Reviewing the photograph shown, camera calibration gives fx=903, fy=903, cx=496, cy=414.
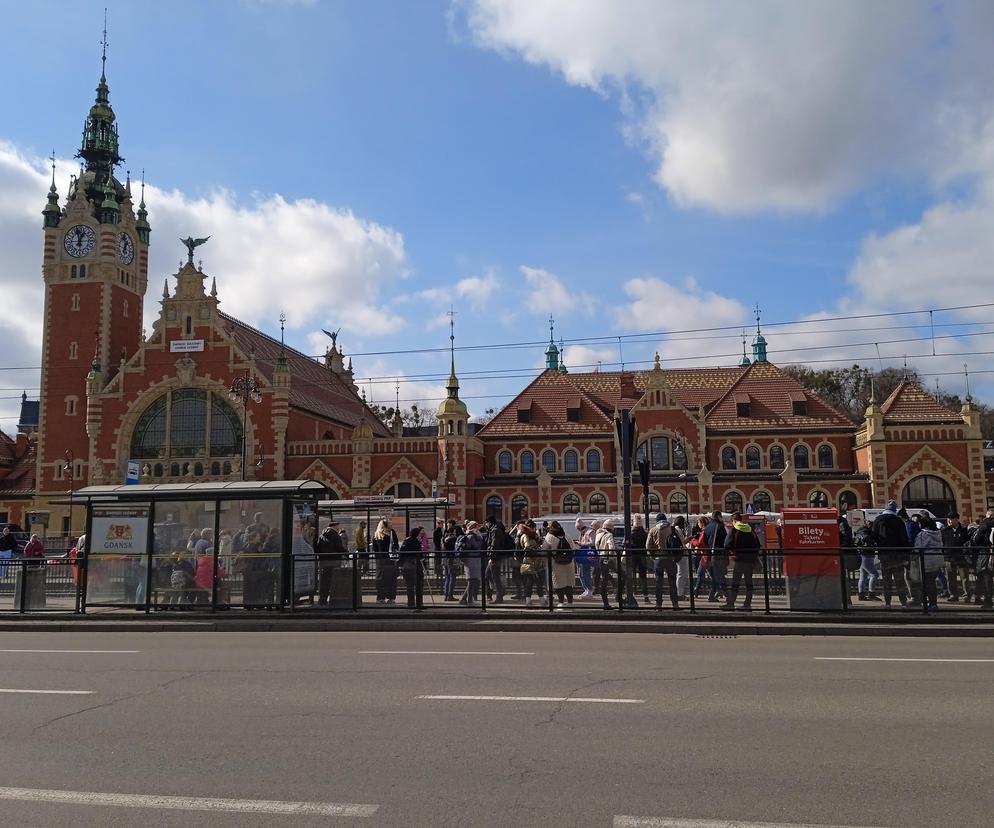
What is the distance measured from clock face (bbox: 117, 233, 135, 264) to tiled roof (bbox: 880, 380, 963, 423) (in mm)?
51564

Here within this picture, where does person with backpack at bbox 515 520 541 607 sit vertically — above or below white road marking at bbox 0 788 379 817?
above

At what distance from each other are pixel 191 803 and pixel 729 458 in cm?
4748

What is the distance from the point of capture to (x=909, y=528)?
63.9 feet

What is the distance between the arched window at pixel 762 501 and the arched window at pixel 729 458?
7.41 feet

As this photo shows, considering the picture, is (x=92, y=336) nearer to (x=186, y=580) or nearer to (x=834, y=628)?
(x=186, y=580)

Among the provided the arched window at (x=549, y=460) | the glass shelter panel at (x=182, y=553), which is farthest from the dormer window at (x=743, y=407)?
the glass shelter panel at (x=182, y=553)

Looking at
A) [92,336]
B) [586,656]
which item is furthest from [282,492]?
[92,336]

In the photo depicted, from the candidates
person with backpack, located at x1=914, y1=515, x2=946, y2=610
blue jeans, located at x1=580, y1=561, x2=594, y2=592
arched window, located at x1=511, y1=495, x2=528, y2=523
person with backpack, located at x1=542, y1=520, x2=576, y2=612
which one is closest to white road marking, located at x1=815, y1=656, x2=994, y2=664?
person with backpack, located at x1=914, y1=515, x2=946, y2=610

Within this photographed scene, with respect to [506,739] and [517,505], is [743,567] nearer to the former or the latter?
[506,739]

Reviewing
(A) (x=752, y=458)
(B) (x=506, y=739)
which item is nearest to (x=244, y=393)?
(A) (x=752, y=458)

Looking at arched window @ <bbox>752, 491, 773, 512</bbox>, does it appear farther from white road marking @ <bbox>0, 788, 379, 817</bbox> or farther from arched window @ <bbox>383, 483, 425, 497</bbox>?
white road marking @ <bbox>0, 788, 379, 817</bbox>

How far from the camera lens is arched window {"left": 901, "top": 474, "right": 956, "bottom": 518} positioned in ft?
156

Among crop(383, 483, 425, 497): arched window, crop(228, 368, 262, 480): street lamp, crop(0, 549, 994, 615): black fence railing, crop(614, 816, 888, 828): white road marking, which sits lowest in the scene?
crop(614, 816, 888, 828): white road marking

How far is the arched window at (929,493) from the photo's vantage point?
1875 inches
